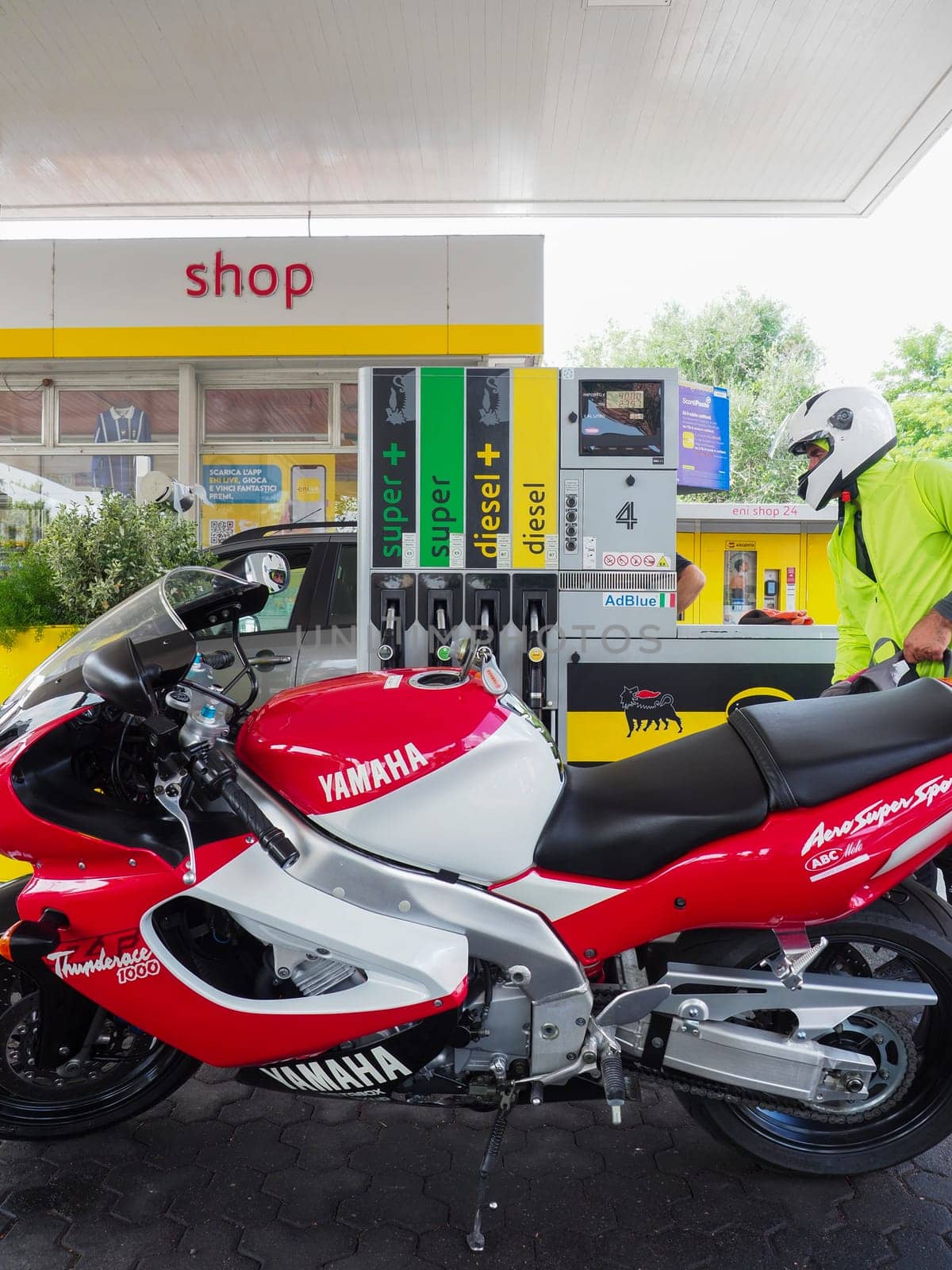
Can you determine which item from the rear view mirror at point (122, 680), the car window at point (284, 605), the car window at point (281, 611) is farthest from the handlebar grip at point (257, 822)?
the car window at point (281, 611)

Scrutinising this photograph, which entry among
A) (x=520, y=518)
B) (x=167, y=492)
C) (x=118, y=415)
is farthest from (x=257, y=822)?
(x=118, y=415)

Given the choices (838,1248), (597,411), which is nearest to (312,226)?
(597,411)

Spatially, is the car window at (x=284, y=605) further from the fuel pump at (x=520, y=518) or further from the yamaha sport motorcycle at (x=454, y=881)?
the yamaha sport motorcycle at (x=454, y=881)

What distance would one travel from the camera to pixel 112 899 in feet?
5.90

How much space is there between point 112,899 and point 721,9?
7.30 meters

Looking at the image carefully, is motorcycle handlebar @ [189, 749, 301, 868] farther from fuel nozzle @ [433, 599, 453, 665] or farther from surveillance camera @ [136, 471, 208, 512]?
surveillance camera @ [136, 471, 208, 512]

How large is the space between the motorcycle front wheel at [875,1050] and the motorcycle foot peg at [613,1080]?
248 millimetres

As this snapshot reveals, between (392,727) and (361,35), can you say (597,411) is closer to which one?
(392,727)

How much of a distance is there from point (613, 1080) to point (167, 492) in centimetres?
→ 459

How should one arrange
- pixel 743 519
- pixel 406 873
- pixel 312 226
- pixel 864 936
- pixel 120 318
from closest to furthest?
1. pixel 406 873
2. pixel 864 936
3. pixel 120 318
4. pixel 743 519
5. pixel 312 226

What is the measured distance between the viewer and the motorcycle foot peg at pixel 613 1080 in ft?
6.03

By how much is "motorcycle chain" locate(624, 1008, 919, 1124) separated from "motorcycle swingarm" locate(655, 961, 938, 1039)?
129 mm

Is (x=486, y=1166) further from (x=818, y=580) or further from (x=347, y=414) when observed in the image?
(x=818, y=580)

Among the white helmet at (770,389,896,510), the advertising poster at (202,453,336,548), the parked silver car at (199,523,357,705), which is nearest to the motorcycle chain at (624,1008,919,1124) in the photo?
the white helmet at (770,389,896,510)
